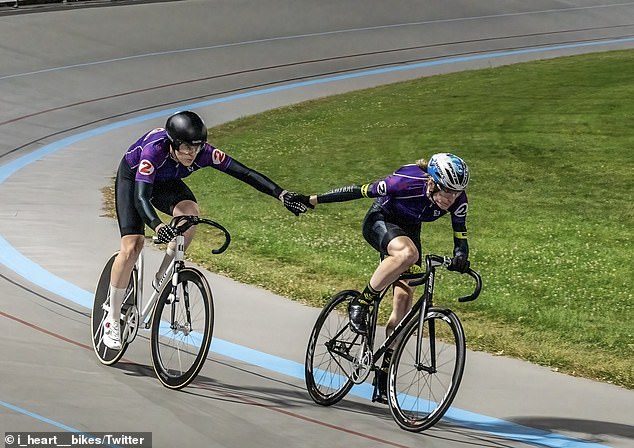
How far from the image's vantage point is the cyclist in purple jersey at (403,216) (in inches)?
237

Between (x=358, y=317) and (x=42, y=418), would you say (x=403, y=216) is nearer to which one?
(x=358, y=317)

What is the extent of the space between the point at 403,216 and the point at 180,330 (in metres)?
1.41

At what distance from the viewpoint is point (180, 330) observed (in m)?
6.48

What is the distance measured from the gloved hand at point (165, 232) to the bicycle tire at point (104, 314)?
2.24 ft

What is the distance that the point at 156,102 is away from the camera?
18.5m

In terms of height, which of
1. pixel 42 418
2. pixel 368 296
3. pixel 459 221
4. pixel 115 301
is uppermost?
pixel 459 221

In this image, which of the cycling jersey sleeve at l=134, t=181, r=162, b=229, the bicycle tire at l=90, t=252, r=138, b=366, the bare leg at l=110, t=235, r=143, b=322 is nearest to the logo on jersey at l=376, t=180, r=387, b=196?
the cycling jersey sleeve at l=134, t=181, r=162, b=229

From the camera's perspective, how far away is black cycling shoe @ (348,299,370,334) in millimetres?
6383

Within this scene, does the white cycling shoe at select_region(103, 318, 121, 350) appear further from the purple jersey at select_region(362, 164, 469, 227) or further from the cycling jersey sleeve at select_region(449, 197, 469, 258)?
the cycling jersey sleeve at select_region(449, 197, 469, 258)

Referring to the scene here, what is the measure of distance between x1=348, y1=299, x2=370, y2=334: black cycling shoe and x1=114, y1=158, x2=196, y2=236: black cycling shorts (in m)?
1.15

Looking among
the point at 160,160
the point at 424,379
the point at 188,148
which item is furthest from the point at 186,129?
the point at 424,379

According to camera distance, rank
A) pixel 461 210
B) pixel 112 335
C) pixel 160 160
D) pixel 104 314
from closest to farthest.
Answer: pixel 461 210 → pixel 160 160 → pixel 112 335 → pixel 104 314

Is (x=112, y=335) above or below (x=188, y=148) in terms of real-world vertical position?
below

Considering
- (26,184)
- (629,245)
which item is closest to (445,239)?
(629,245)
